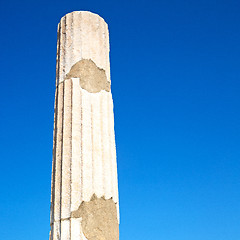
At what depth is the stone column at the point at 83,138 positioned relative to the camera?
680cm

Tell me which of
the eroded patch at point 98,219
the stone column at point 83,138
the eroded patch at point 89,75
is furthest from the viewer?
the eroded patch at point 89,75

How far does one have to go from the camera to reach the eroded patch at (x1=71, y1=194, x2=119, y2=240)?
6695 millimetres

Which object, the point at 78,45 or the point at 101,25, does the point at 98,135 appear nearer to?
the point at 78,45

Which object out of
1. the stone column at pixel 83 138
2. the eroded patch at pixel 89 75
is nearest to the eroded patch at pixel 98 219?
the stone column at pixel 83 138

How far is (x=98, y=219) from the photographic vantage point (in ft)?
22.6

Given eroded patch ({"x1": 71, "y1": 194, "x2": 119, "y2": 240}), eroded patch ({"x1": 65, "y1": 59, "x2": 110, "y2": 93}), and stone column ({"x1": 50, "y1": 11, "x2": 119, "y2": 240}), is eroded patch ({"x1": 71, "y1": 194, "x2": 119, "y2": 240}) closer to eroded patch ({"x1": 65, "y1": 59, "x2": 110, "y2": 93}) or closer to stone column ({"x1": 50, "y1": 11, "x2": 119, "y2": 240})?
stone column ({"x1": 50, "y1": 11, "x2": 119, "y2": 240})

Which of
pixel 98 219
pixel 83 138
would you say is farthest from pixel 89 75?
pixel 98 219

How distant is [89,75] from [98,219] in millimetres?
3018

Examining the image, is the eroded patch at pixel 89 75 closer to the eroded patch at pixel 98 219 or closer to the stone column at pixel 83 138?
the stone column at pixel 83 138

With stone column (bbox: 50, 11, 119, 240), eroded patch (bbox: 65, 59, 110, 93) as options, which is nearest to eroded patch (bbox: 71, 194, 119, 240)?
stone column (bbox: 50, 11, 119, 240)

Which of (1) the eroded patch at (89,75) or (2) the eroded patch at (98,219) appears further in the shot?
(1) the eroded patch at (89,75)

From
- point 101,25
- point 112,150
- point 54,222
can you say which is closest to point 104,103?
point 112,150

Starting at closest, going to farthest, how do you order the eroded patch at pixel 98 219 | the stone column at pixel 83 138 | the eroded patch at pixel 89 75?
the eroded patch at pixel 98 219 → the stone column at pixel 83 138 → the eroded patch at pixel 89 75

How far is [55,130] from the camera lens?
787cm
